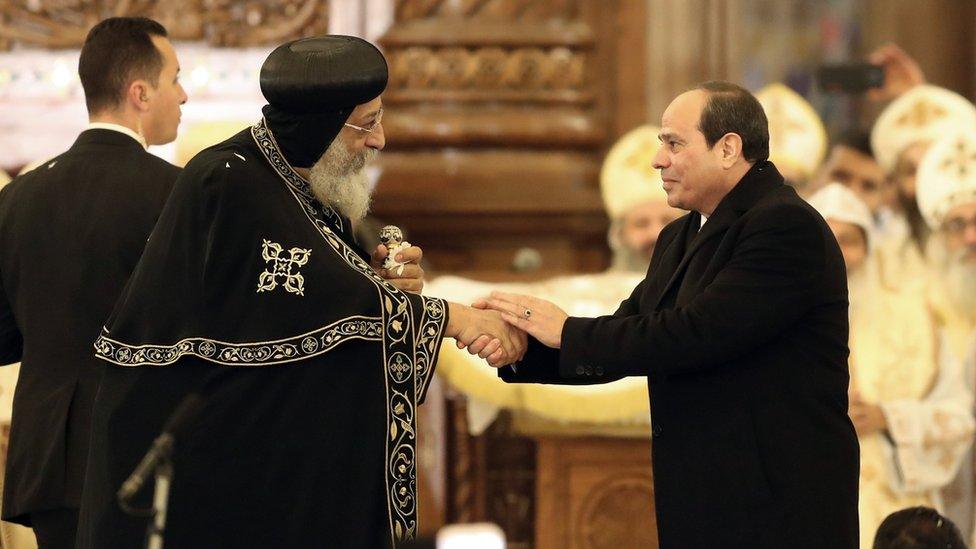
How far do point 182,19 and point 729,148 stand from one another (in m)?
4.39

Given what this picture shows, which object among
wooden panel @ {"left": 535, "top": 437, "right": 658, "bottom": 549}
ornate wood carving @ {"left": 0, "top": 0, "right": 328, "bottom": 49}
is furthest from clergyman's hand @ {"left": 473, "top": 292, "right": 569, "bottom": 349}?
ornate wood carving @ {"left": 0, "top": 0, "right": 328, "bottom": 49}

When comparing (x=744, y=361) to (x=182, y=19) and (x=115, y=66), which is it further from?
(x=182, y=19)

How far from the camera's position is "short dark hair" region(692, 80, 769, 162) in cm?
389

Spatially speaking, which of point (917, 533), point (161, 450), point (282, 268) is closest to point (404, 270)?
point (282, 268)

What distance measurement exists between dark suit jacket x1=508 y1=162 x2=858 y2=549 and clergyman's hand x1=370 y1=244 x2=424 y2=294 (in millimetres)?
622

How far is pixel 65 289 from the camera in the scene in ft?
14.2

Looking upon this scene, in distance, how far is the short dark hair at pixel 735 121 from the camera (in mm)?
3895

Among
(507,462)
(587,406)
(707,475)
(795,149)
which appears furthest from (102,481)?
(795,149)

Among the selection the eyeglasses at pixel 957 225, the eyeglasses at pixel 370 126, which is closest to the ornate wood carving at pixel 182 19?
the eyeglasses at pixel 957 225

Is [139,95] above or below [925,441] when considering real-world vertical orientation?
above

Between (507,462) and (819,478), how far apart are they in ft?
9.46

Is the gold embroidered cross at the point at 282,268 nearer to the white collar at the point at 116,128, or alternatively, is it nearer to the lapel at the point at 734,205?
the lapel at the point at 734,205

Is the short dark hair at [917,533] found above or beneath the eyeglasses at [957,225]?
beneath

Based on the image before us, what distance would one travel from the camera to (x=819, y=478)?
3703mm
